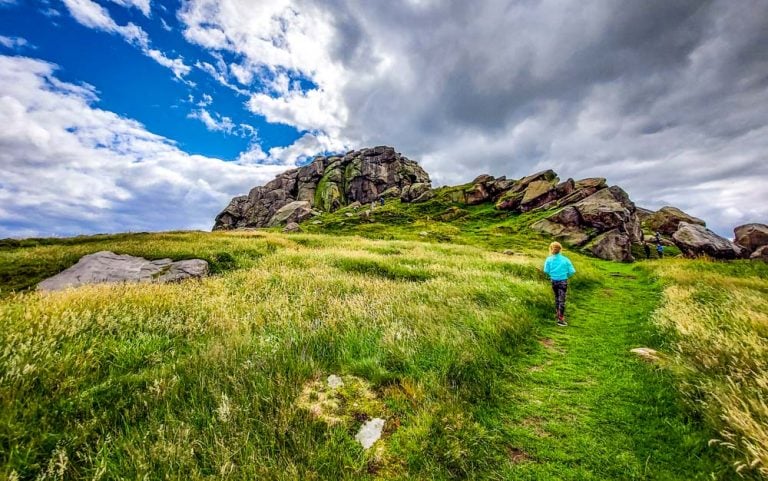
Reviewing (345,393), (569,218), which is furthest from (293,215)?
(345,393)

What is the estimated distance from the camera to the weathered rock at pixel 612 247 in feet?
143

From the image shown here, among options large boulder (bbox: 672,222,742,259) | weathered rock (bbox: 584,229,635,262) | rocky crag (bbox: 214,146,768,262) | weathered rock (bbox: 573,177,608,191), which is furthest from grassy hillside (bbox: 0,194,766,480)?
weathered rock (bbox: 573,177,608,191)

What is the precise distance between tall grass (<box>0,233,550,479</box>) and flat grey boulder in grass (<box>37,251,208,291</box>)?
4722mm

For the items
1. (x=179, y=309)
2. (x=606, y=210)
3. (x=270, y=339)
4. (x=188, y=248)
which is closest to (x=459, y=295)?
(x=270, y=339)

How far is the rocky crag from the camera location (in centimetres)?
4264

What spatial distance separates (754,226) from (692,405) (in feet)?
195

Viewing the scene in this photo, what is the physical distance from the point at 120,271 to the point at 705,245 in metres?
53.5

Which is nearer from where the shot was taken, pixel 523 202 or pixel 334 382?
pixel 334 382

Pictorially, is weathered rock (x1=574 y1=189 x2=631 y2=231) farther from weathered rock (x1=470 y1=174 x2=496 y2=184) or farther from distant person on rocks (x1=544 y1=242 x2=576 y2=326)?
weathered rock (x1=470 y1=174 x2=496 y2=184)

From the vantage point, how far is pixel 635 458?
4578 millimetres

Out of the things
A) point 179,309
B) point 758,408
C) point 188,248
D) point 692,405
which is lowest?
point 692,405

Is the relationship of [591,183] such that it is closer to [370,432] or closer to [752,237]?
[752,237]

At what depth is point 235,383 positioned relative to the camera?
5.36 metres

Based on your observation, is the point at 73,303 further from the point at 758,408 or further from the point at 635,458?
the point at 758,408
